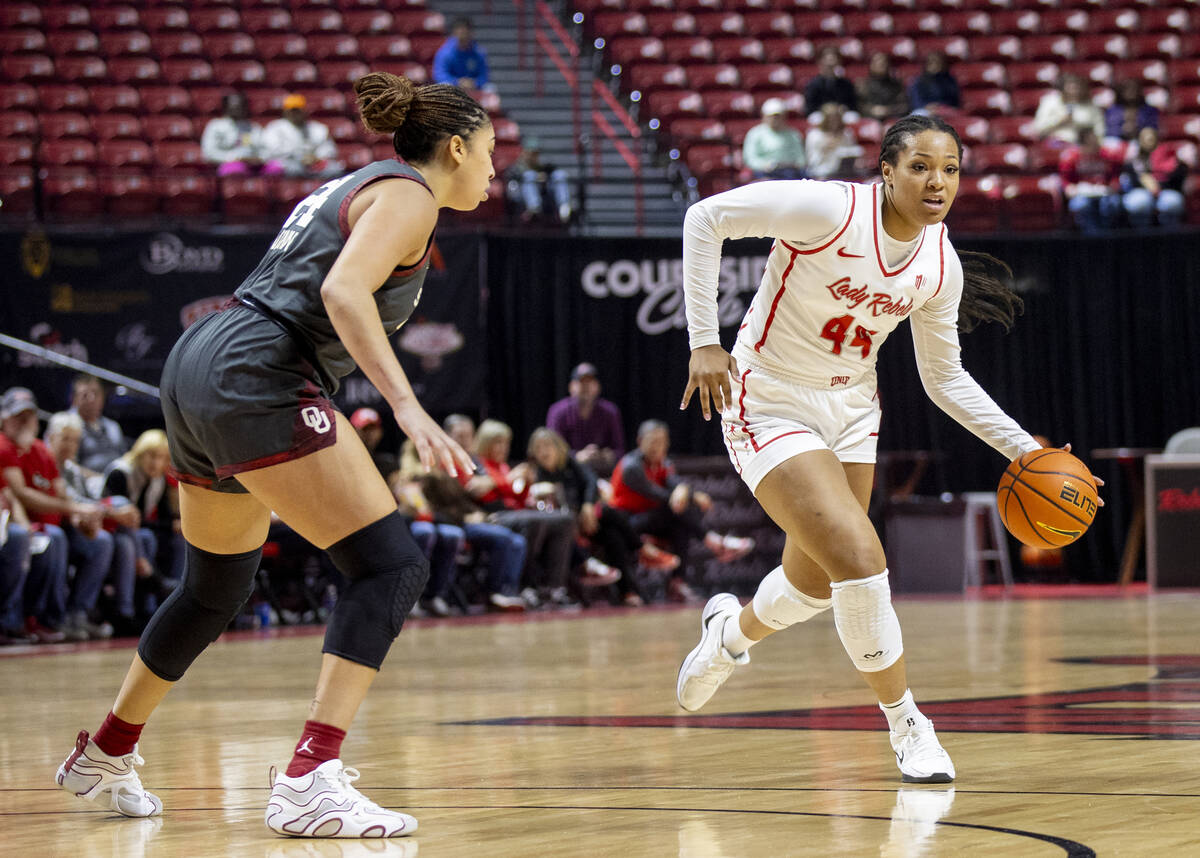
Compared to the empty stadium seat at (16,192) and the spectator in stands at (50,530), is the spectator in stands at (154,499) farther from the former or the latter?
the empty stadium seat at (16,192)

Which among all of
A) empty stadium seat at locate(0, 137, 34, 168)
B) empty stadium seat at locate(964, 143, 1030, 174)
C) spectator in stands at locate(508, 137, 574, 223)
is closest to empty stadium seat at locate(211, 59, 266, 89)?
empty stadium seat at locate(0, 137, 34, 168)

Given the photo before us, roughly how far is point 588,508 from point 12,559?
4.33 metres

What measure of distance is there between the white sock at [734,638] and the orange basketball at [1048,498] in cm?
87

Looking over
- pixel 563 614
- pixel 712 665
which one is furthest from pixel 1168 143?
pixel 712 665

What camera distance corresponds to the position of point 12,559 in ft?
30.8

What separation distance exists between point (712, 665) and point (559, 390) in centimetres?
901

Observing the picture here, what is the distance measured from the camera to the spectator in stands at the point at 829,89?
15602mm

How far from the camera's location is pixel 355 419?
1109 centimetres

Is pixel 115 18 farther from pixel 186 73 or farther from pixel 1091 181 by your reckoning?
pixel 1091 181

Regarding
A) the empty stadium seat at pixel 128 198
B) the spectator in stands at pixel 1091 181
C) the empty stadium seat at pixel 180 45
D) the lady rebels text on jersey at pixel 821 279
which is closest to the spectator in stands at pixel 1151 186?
the spectator in stands at pixel 1091 181

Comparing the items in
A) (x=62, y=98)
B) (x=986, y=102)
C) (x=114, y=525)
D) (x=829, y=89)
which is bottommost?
(x=114, y=525)

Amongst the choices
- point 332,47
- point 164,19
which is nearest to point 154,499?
point 332,47

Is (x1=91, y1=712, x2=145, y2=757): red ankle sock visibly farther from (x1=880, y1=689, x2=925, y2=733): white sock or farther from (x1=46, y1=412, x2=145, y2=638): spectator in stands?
(x1=46, y1=412, x2=145, y2=638): spectator in stands

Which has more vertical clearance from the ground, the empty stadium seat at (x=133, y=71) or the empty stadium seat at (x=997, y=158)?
the empty stadium seat at (x=133, y=71)
